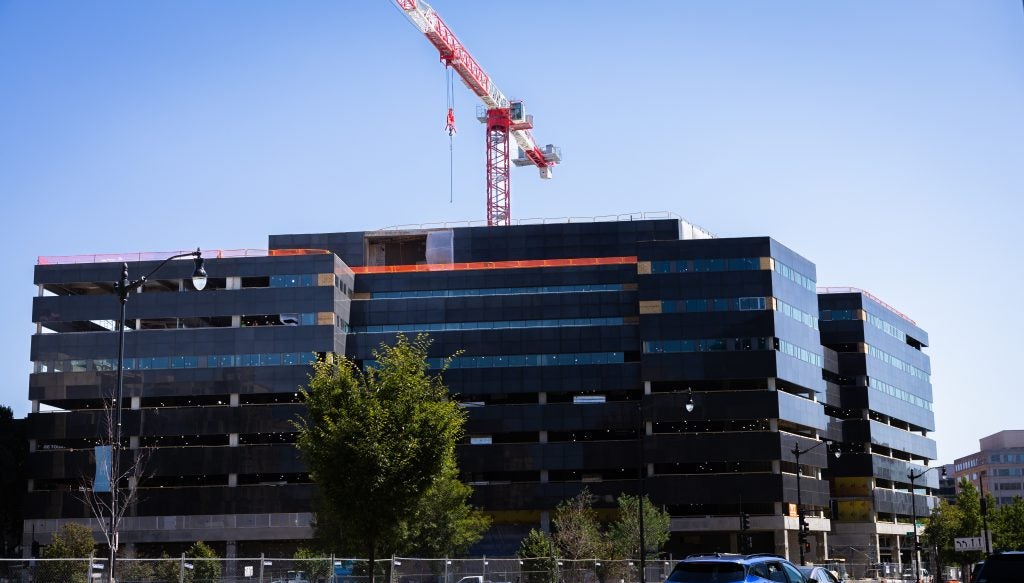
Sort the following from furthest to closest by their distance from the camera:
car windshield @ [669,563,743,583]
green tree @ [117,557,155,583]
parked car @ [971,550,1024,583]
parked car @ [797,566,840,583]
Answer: green tree @ [117,557,155,583] < parked car @ [797,566,840,583] < car windshield @ [669,563,743,583] < parked car @ [971,550,1024,583]

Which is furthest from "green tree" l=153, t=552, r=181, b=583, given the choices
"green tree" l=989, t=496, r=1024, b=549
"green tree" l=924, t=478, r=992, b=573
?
"green tree" l=924, t=478, r=992, b=573

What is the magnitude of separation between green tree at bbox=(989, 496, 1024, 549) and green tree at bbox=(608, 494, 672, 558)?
3028 cm

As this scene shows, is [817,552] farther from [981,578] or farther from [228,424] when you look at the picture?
[981,578]

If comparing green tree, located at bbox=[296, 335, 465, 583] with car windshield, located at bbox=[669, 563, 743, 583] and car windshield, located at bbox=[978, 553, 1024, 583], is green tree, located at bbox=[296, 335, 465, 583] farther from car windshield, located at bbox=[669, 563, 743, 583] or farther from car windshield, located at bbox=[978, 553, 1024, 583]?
car windshield, located at bbox=[978, 553, 1024, 583]

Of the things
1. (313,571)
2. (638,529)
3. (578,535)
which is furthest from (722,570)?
(638,529)

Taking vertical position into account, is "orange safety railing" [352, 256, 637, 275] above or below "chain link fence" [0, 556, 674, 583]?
above

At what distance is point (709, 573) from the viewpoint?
24953 millimetres

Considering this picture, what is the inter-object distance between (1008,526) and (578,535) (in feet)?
160

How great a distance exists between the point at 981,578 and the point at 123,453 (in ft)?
337

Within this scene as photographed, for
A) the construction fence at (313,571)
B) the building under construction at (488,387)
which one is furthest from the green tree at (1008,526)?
the construction fence at (313,571)

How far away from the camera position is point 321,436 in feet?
120

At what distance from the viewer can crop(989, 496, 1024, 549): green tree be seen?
107 m

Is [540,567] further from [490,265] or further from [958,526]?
[958,526]

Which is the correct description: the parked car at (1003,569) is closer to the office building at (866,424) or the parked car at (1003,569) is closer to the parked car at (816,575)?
the parked car at (816,575)
